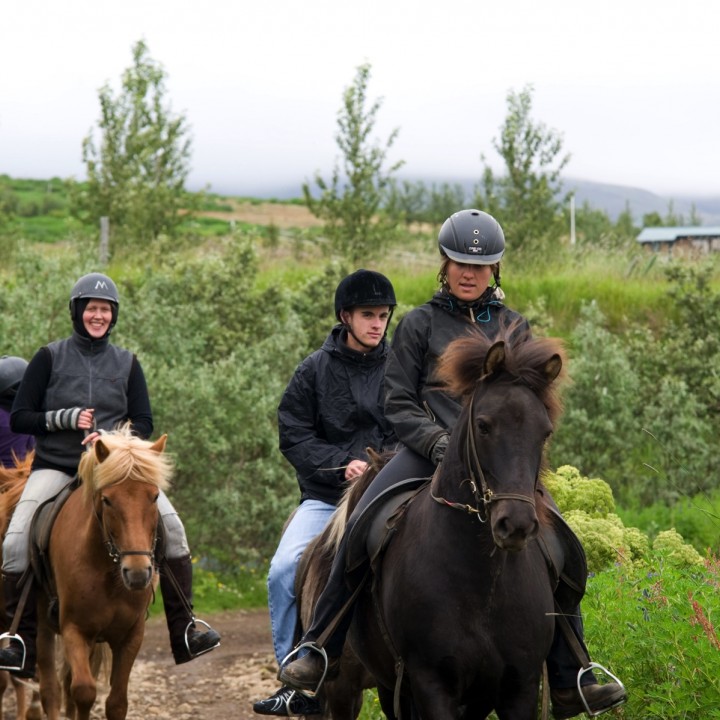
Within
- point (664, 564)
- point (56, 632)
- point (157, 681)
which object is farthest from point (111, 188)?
point (664, 564)

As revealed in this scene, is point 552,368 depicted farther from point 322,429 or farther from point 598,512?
point 598,512

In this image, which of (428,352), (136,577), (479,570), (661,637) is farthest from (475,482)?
(136,577)

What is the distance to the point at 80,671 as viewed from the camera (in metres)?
8.09

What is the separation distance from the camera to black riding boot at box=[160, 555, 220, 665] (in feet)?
28.6

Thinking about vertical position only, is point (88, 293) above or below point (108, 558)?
above

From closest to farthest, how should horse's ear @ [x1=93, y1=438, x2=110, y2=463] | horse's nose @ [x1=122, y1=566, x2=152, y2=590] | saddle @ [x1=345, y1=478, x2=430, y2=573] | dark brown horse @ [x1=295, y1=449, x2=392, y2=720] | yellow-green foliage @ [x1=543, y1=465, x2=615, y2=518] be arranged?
saddle @ [x1=345, y1=478, x2=430, y2=573]
dark brown horse @ [x1=295, y1=449, x2=392, y2=720]
horse's nose @ [x1=122, y1=566, x2=152, y2=590]
horse's ear @ [x1=93, y1=438, x2=110, y2=463]
yellow-green foliage @ [x1=543, y1=465, x2=615, y2=518]

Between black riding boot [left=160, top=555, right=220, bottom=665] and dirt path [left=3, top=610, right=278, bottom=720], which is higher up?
black riding boot [left=160, top=555, right=220, bottom=665]

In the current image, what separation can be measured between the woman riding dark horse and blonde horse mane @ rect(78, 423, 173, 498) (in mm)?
1978

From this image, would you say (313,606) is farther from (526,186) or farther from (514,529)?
(526,186)

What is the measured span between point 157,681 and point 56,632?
11.2 feet

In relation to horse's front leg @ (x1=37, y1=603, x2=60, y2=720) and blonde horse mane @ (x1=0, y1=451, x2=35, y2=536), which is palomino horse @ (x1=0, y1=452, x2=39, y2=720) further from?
horse's front leg @ (x1=37, y1=603, x2=60, y2=720)

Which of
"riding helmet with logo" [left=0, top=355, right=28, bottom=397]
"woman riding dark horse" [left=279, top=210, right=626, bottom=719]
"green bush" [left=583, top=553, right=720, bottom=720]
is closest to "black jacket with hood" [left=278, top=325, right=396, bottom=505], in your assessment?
"woman riding dark horse" [left=279, top=210, right=626, bottom=719]

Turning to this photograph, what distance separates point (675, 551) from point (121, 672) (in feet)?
12.6

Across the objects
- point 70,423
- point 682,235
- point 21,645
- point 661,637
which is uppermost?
point 70,423
